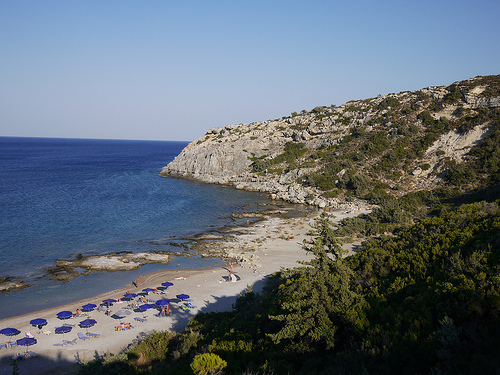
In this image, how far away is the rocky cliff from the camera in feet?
181

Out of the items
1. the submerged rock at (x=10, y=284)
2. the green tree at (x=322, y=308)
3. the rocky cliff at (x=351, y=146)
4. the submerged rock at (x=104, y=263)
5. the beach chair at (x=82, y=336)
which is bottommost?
the submerged rock at (x=10, y=284)

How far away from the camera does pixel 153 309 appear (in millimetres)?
23750

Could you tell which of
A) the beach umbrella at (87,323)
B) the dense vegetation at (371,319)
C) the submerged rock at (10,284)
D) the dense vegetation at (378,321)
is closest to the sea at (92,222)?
the submerged rock at (10,284)

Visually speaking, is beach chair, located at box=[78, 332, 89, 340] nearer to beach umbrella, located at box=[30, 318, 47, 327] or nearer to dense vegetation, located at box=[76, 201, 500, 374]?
beach umbrella, located at box=[30, 318, 47, 327]

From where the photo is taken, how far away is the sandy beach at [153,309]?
696 inches

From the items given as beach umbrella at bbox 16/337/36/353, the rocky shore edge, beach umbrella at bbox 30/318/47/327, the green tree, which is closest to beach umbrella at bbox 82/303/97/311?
beach umbrella at bbox 30/318/47/327

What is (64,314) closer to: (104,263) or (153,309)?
(153,309)

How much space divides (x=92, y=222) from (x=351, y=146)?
178 ft

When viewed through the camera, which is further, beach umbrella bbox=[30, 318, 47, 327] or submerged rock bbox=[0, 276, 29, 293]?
submerged rock bbox=[0, 276, 29, 293]

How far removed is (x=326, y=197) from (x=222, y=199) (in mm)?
20406

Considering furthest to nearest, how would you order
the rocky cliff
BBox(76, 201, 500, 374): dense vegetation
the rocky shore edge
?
the rocky cliff, the rocky shore edge, BBox(76, 201, 500, 374): dense vegetation

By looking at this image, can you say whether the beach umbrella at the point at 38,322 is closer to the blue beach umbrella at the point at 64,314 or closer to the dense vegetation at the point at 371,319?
the blue beach umbrella at the point at 64,314

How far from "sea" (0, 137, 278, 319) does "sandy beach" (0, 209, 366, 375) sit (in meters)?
2.21

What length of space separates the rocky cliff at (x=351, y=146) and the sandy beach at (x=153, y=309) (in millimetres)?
24610
